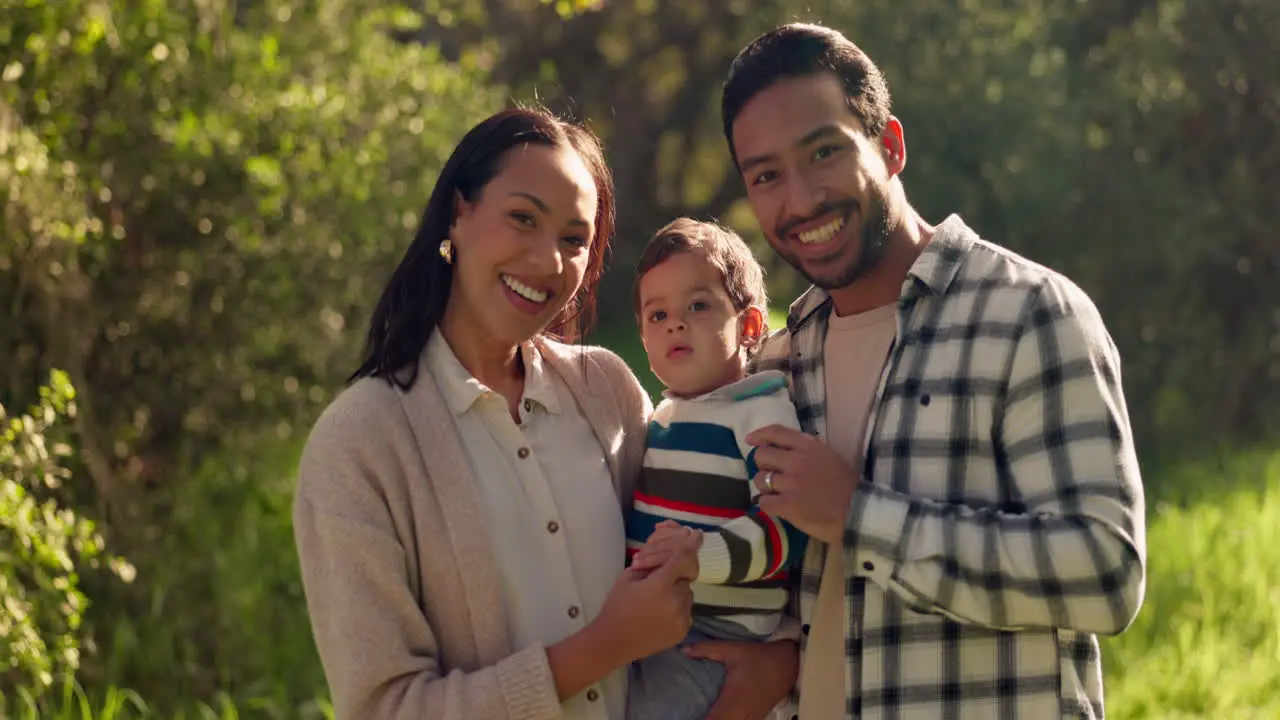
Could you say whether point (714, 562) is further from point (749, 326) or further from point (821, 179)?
point (821, 179)

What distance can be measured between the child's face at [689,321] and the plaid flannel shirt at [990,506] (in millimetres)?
431

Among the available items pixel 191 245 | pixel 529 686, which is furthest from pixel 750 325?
pixel 191 245

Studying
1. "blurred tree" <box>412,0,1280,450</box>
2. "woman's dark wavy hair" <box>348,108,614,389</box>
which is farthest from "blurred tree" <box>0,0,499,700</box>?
"blurred tree" <box>412,0,1280,450</box>

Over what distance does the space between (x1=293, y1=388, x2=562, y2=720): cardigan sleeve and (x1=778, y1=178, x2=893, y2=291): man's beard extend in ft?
3.40

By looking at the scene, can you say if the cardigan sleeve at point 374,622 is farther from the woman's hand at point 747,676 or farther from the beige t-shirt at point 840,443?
the beige t-shirt at point 840,443

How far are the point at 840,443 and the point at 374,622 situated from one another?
1.09 metres

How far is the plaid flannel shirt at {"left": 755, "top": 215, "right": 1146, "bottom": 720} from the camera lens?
2541mm

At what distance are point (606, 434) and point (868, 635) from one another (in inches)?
28.6

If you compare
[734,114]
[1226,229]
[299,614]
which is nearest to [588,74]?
[1226,229]

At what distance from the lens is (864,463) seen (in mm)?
2871

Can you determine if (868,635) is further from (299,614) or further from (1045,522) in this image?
(299,614)

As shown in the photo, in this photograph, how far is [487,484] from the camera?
2.79 metres

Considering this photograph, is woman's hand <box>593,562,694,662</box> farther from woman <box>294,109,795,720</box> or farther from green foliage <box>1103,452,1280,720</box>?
green foliage <box>1103,452,1280,720</box>

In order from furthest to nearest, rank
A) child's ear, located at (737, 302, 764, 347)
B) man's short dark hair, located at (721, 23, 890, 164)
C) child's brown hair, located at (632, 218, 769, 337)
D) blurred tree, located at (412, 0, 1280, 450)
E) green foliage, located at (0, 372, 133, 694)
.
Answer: blurred tree, located at (412, 0, 1280, 450) → green foliage, located at (0, 372, 133, 694) → child's ear, located at (737, 302, 764, 347) → child's brown hair, located at (632, 218, 769, 337) → man's short dark hair, located at (721, 23, 890, 164)
